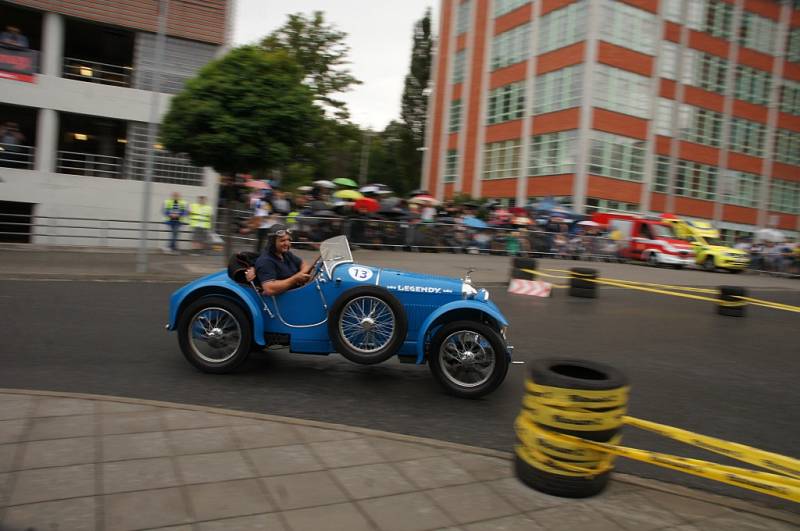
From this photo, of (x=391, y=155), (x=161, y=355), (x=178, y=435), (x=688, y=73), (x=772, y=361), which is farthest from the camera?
(x=391, y=155)

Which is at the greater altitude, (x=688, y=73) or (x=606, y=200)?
(x=688, y=73)

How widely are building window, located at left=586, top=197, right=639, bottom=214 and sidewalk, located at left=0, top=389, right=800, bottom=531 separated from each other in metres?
33.3

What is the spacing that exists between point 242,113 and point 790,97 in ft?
157

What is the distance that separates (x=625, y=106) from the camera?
122 ft

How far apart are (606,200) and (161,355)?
33377mm

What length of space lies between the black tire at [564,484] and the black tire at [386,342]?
7.15 feet

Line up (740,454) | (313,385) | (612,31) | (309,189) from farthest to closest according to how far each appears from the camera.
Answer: (612,31)
(309,189)
(313,385)
(740,454)

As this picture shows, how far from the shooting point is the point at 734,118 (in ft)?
143

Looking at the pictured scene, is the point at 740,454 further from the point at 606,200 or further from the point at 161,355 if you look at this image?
the point at 606,200

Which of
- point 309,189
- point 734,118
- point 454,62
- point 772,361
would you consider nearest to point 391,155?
point 454,62

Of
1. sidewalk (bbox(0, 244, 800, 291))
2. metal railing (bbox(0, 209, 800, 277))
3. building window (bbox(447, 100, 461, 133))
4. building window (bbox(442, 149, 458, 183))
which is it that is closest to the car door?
sidewalk (bbox(0, 244, 800, 291))

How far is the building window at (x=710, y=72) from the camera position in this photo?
4073 centimetres

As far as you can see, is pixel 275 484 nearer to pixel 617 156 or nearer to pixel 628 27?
pixel 617 156

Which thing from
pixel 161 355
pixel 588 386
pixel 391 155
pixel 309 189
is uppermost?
pixel 391 155
